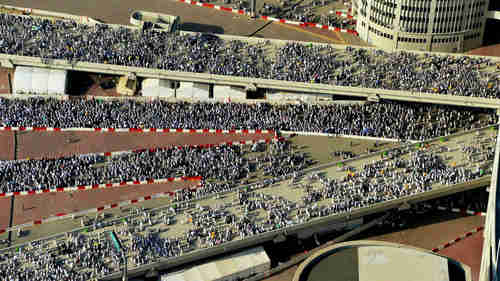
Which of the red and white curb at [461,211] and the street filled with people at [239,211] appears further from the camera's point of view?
the red and white curb at [461,211]

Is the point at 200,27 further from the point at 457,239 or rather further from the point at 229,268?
the point at 457,239

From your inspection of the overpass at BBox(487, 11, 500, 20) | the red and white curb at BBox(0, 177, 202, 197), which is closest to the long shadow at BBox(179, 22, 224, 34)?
the red and white curb at BBox(0, 177, 202, 197)

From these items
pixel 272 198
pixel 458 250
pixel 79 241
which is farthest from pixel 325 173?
pixel 79 241

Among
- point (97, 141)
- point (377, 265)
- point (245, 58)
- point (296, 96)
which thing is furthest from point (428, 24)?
point (97, 141)

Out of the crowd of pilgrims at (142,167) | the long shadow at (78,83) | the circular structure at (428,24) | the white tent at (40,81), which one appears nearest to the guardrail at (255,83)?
the white tent at (40,81)

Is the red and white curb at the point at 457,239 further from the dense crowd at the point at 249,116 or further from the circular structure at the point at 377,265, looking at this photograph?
the dense crowd at the point at 249,116

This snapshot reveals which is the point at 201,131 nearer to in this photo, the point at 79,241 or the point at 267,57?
the point at 267,57
